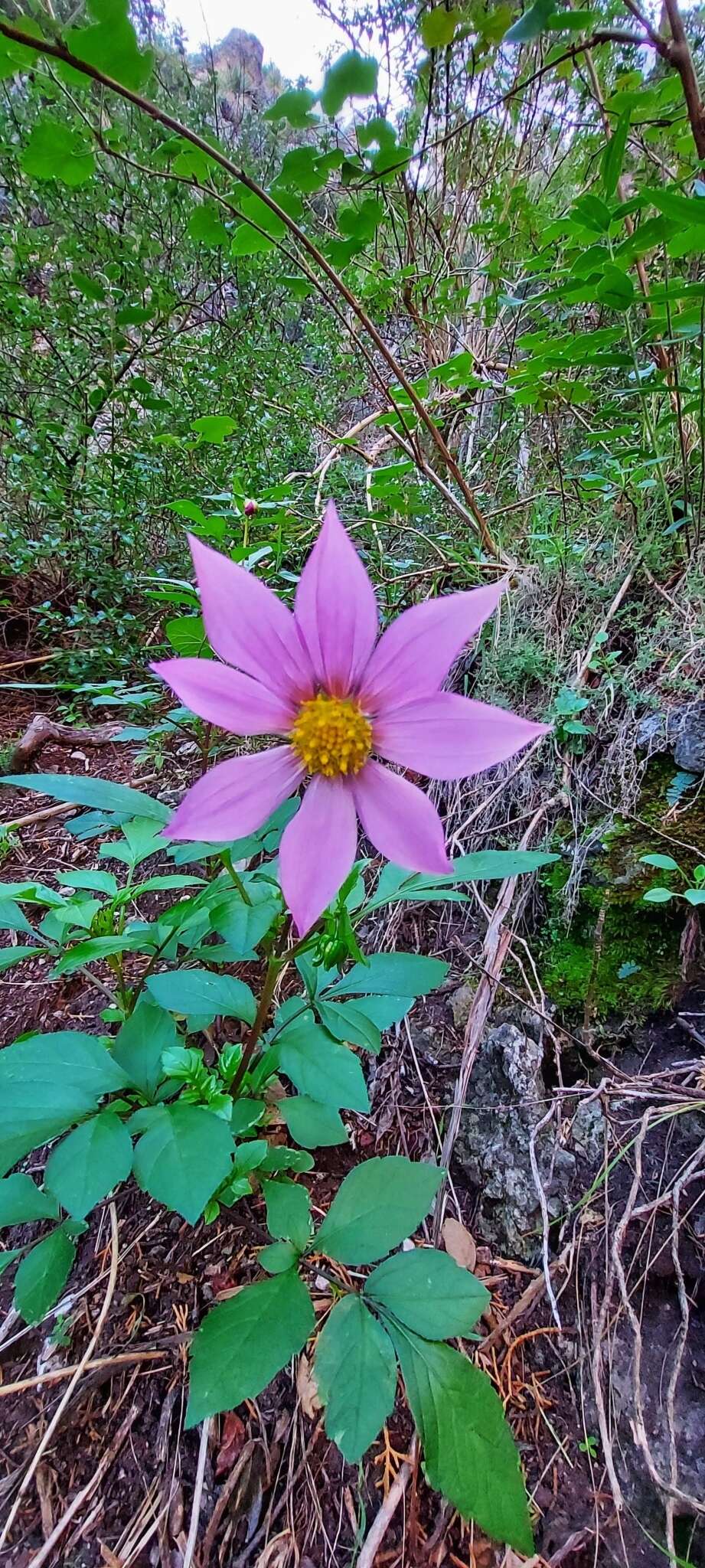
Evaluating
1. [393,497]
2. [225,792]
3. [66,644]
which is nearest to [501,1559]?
[225,792]

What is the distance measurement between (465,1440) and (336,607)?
729 mm

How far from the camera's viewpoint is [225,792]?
569 millimetres

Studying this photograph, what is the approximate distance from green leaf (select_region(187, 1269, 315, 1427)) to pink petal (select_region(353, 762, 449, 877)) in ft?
1.41

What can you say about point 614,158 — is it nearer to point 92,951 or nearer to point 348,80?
point 348,80

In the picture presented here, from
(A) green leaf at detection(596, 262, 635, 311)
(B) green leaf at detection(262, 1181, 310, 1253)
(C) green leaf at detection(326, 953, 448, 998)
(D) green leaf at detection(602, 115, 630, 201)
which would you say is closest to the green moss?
(C) green leaf at detection(326, 953, 448, 998)

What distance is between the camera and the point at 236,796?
58 cm

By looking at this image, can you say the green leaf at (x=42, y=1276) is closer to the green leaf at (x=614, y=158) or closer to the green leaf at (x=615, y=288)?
the green leaf at (x=615, y=288)

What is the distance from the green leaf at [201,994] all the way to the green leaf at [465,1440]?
353 millimetres

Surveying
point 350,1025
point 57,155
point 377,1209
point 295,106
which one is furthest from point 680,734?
point 57,155

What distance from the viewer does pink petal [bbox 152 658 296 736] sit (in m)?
0.53

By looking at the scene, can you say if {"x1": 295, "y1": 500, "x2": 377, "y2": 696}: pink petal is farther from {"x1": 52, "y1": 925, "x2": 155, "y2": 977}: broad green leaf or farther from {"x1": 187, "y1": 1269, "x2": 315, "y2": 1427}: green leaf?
{"x1": 187, "y1": 1269, "x2": 315, "y2": 1427}: green leaf

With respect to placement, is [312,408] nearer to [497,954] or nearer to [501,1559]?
[497,954]

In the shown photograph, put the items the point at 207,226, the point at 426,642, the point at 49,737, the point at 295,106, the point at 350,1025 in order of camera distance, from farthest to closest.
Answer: the point at 49,737
the point at 207,226
the point at 295,106
the point at 350,1025
the point at 426,642

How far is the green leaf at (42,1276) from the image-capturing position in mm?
662
